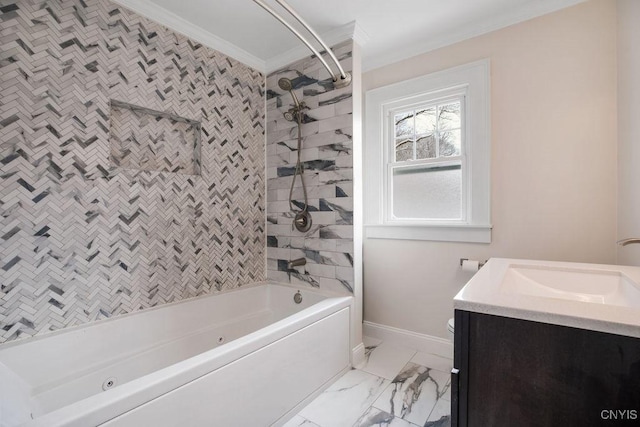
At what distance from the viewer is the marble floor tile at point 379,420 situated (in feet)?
5.00

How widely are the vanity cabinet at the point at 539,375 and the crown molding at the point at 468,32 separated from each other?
207 cm

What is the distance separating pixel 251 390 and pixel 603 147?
2.37m

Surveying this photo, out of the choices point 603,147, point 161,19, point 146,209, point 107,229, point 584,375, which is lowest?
point 584,375

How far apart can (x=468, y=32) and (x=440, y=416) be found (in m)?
2.56

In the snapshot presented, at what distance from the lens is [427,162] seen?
2.30 m

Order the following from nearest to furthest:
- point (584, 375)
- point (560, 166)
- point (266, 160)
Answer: point (584, 375), point (560, 166), point (266, 160)

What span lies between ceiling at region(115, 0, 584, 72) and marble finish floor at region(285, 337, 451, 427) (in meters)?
2.46

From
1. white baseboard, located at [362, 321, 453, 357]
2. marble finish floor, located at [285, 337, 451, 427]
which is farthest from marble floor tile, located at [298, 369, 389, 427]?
white baseboard, located at [362, 321, 453, 357]

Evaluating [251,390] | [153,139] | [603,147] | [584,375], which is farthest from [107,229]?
[603,147]

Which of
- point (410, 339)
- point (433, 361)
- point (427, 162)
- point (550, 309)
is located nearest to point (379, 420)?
point (433, 361)

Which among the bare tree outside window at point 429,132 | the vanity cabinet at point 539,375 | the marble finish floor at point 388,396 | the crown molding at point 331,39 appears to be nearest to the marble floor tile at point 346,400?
the marble finish floor at point 388,396

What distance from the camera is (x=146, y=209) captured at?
6.12 feet

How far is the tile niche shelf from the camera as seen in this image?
1.79m

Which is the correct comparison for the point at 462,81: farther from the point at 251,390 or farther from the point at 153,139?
the point at 251,390
